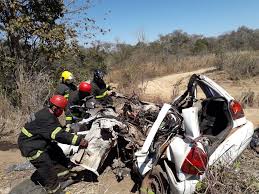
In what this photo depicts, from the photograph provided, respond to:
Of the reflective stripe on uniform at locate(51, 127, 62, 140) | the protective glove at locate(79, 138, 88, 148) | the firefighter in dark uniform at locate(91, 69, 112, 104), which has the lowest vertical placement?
the protective glove at locate(79, 138, 88, 148)

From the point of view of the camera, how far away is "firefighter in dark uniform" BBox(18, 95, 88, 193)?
5.36 m

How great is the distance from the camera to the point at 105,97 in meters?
8.66

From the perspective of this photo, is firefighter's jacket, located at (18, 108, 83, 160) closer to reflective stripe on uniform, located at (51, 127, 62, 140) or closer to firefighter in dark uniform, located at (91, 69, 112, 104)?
reflective stripe on uniform, located at (51, 127, 62, 140)

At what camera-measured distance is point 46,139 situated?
560 cm

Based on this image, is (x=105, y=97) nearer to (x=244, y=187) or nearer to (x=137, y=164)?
(x=137, y=164)

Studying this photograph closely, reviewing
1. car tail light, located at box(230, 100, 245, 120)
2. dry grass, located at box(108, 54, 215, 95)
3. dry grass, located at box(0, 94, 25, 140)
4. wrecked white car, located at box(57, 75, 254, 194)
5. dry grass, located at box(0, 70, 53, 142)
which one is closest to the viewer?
wrecked white car, located at box(57, 75, 254, 194)

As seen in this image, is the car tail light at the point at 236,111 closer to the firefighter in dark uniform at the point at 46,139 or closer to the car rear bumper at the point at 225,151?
the car rear bumper at the point at 225,151

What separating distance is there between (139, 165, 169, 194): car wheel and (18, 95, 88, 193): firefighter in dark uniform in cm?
116

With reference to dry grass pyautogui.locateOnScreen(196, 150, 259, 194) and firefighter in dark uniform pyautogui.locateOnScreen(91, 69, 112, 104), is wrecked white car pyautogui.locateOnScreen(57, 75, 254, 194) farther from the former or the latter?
firefighter in dark uniform pyautogui.locateOnScreen(91, 69, 112, 104)

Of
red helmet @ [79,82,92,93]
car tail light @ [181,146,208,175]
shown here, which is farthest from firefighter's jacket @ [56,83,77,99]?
car tail light @ [181,146,208,175]

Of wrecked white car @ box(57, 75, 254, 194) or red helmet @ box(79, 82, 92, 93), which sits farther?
red helmet @ box(79, 82, 92, 93)

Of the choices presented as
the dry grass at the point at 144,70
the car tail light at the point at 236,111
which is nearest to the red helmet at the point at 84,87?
the dry grass at the point at 144,70

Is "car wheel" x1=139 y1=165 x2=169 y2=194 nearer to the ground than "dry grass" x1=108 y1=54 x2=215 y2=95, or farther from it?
nearer to the ground

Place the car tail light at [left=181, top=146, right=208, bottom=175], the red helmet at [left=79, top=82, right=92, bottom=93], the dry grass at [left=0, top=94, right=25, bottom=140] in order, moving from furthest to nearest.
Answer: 1. the dry grass at [left=0, top=94, right=25, bottom=140]
2. the red helmet at [left=79, top=82, right=92, bottom=93]
3. the car tail light at [left=181, top=146, right=208, bottom=175]
